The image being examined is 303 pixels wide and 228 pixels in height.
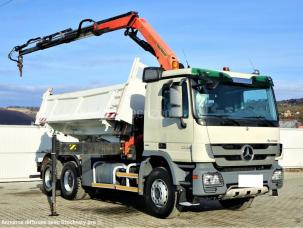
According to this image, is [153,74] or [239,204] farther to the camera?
[239,204]

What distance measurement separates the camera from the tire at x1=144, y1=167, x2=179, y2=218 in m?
8.79

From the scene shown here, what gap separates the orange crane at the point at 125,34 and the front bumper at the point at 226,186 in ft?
9.63

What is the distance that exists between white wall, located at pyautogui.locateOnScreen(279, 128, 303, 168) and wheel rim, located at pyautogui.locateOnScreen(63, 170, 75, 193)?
42.8ft

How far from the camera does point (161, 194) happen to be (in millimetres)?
9031

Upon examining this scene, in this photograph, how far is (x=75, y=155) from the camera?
11.7 meters

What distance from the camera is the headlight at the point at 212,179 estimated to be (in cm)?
832

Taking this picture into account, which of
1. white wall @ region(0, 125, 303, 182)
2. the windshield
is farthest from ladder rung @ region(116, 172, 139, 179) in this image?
white wall @ region(0, 125, 303, 182)

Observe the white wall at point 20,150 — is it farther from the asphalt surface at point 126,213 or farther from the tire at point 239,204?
the tire at point 239,204

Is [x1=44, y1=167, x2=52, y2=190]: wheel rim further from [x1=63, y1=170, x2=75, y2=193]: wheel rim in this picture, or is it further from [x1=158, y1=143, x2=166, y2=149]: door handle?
[x1=158, y1=143, x2=166, y2=149]: door handle

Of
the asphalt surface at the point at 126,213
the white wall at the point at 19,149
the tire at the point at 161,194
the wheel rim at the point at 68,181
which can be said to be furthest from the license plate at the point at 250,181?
the white wall at the point at 19,149

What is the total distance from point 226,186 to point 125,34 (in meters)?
5.48

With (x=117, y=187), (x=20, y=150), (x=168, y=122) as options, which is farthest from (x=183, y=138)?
(x=20, y=150)

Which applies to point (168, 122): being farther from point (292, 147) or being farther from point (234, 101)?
point (292, 147)

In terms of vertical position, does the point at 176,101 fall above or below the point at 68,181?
above
